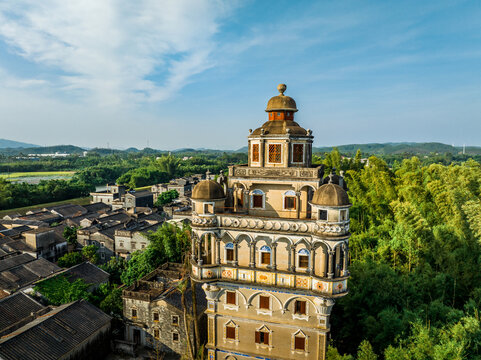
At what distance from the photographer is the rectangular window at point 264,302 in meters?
20.8

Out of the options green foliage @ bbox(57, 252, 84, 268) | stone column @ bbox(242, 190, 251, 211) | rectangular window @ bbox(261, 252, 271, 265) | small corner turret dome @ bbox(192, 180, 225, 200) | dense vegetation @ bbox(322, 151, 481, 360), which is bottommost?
green foliage @ bbox(57, 252, 84, 268)

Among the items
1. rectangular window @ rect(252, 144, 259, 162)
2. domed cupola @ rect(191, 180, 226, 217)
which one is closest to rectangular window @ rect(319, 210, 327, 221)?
rectangular window @ rect(252, 144, 259, 162)

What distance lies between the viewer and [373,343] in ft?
73.6

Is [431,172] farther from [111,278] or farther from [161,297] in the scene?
[111,278]

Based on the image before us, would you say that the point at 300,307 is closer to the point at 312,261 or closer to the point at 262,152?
the point at 312,261

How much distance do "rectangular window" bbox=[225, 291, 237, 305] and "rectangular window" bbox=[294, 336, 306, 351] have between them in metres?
4.48

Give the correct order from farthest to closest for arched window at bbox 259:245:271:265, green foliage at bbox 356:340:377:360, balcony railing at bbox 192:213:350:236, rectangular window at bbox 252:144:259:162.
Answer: rectangular window at bbox 252:144:259:162
arched window at bbox 259:245:271:265
green foliage at bbox 356:340:377:360
balcony railing at bbox 192:213:350:236

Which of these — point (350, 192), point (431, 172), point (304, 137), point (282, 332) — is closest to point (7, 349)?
point (282, 332)

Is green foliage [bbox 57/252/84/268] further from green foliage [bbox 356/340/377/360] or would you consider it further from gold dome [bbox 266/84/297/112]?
green foliage [bbox 356/340/377/360]

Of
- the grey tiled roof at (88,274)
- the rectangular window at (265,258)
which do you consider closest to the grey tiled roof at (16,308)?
the grey tiled roof at (88,274)

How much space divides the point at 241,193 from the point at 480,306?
66.9 feet

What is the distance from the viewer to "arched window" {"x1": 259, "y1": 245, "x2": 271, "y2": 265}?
67.9 feet

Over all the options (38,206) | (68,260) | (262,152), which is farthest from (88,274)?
(38,206)

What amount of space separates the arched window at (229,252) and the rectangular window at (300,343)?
641 cm
